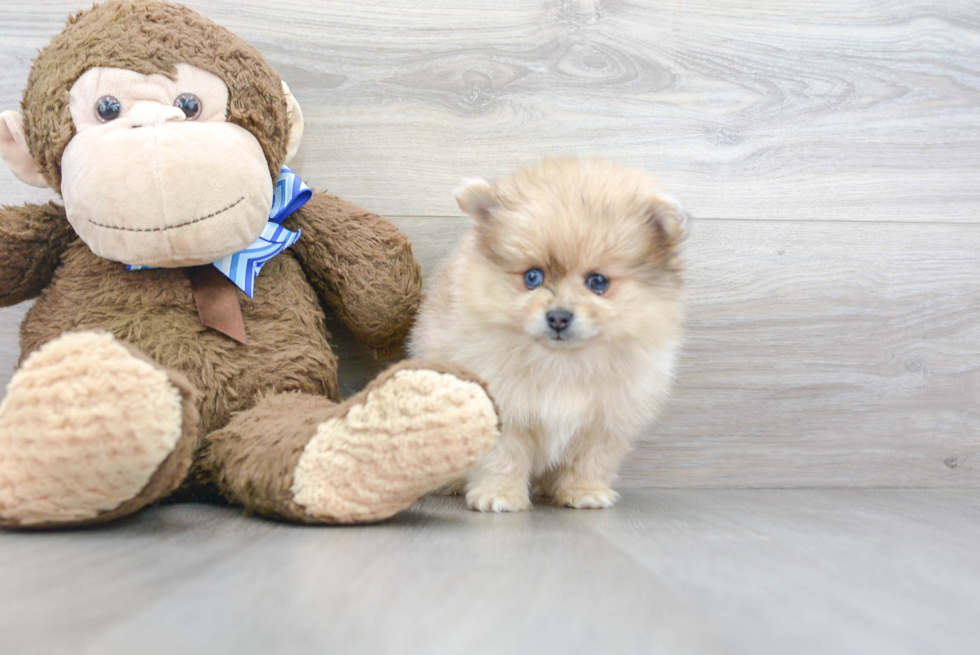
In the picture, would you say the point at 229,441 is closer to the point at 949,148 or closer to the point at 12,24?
the point at 12,24

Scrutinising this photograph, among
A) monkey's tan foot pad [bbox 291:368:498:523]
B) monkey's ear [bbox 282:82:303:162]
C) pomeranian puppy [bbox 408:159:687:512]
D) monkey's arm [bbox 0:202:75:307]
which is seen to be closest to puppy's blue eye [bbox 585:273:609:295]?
pomeranian puppy [bbox 408:159:687:512]

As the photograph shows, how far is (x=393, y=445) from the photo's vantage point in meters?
0.94

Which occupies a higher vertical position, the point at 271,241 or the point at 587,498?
the point at 271,241

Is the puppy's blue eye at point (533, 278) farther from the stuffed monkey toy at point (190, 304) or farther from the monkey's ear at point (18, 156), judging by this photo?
the monkey's ear at point (18, 156)

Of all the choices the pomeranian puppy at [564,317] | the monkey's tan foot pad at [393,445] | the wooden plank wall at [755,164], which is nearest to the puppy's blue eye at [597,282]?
the pomeranian puppy at [564,317]

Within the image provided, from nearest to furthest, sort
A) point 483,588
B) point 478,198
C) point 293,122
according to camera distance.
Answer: point 483,588 → point 478,198 → point 293,122

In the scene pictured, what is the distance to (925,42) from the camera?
5.31 feet

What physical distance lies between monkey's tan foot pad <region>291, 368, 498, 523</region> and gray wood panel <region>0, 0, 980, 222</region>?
0.70 metres

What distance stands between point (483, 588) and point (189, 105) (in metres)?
0.90

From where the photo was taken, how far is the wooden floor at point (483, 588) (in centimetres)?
64

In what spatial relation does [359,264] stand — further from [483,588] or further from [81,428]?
[483,588]

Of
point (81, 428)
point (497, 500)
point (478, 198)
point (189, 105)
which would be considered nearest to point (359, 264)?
point (478, 198)

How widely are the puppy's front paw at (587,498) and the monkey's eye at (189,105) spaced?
36.2 inches

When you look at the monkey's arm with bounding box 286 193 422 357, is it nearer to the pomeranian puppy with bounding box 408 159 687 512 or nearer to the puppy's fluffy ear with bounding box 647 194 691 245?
the pomeranian puppy with bounding box 408 159 687 512
